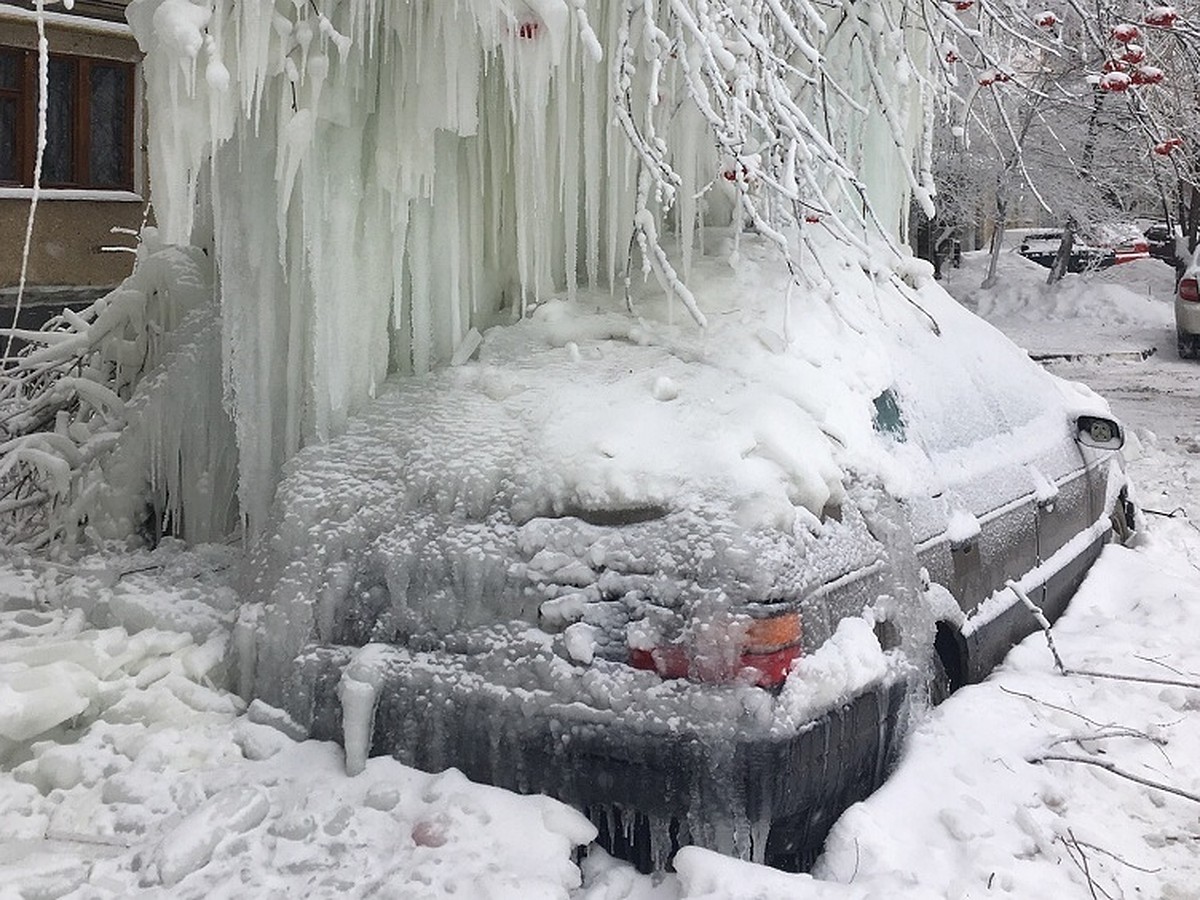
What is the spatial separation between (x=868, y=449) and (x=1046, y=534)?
161 centimetres

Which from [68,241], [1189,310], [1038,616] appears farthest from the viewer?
[1189,310]

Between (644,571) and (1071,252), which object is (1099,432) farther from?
(1071,252)

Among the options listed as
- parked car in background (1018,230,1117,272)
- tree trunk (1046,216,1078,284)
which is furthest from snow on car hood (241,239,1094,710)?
parked car in background (1018,230,1117,272)

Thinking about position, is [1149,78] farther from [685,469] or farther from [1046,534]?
[685,469]

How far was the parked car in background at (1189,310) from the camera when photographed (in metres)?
14.5

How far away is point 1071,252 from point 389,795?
70.1 ft

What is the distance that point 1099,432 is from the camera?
15.9 feet

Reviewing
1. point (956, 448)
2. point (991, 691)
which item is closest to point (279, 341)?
point (956, 448)

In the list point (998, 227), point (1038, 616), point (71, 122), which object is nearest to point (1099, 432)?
point (1038, 616)

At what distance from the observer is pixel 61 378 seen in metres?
5.06

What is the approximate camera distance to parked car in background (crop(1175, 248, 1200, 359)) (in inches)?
569

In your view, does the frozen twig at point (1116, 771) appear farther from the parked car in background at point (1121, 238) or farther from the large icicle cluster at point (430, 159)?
the parked car in background at point (1121, 238)

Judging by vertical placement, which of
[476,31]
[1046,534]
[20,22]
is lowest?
[1046,534]

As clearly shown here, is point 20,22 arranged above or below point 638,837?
above
